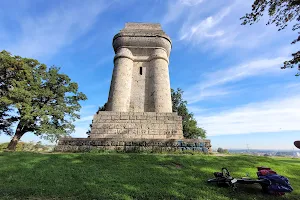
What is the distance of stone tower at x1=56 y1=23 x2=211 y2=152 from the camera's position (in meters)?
8.77

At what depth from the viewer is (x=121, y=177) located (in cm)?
520

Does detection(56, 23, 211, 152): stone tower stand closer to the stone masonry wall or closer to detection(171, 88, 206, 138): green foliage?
the stone masonry wall

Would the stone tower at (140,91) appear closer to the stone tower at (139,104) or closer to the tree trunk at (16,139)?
the stone tower at (139,104)

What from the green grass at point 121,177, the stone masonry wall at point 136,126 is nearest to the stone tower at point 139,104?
the stone masonry wall at point 136,126

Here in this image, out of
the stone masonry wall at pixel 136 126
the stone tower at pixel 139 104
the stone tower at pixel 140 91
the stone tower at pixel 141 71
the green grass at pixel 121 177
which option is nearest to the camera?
the green grass at pixel 121 177

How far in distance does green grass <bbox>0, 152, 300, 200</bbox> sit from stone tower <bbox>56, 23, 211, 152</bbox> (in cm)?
166

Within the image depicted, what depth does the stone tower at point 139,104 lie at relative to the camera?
8.77 metres

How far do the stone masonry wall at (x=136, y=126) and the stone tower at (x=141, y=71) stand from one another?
3.69ft

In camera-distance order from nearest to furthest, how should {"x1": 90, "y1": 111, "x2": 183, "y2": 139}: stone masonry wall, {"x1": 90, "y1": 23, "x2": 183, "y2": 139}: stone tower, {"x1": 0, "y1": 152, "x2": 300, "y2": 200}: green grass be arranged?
1. {"x1": 0, "y1": 152, "x2": 300, "y2": 200}: green grass
2. {"x1": 90, "y1": 111, "x2": 183, "y2": 139}: stone masonry wall
3. {"x1": 90, "y1": 23, "x2": 183, "y2": 139}: stone tower

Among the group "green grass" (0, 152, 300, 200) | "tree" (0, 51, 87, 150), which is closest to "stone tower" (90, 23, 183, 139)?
"green grass" (0, 152, 300, 200)

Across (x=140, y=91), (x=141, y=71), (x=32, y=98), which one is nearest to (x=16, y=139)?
(x=32, y=98)

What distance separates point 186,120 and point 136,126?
15631mm

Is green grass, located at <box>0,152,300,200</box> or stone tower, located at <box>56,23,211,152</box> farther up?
stone tower, located at <box>56,23,211,152</box>

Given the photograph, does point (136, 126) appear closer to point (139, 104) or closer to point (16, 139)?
point (139, 104)
